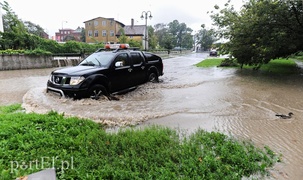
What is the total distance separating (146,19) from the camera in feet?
91.6

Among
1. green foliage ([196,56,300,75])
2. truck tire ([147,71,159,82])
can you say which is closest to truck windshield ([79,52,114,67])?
truck tire ([147,71,159,82])

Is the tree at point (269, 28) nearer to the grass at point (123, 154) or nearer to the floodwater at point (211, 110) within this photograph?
the floodwater at point (211, 110)

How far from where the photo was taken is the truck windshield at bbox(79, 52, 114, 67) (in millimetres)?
6544

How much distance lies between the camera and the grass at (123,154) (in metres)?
2.58

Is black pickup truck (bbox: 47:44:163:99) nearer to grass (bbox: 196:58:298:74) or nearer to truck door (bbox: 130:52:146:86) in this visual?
truck door (bbox: 130:52:146:86)

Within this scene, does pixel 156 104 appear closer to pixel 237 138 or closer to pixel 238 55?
pixel 237 138

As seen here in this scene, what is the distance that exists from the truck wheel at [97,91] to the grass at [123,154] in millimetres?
1875

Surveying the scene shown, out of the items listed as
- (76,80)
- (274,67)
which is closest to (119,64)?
(76,80)

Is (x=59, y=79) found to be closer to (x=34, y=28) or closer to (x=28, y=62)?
(x=28, y=62)

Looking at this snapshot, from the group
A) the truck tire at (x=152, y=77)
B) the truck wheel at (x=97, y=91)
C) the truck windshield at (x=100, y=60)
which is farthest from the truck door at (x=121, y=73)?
the truck tire at (x=152, y=77)

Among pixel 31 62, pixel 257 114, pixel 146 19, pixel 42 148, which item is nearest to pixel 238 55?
pixel 257 114

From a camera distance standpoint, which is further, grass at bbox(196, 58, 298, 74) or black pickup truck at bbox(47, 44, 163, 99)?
grass at bbox(196, 58, 298, 74)

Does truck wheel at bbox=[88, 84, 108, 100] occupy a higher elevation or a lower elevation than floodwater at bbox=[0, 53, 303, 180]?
higher

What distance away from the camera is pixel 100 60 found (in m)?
6.74
